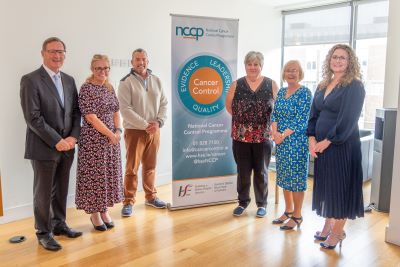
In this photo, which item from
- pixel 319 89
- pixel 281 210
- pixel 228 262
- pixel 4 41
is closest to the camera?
pixel 228 262

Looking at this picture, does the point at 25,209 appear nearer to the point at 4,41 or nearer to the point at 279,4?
the point at 4,41

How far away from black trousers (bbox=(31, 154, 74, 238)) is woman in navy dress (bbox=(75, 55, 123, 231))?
0.42 feet

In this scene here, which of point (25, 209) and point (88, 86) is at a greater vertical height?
point (88, 86)

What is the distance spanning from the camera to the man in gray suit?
8.93 ft

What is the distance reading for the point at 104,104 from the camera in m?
3.06

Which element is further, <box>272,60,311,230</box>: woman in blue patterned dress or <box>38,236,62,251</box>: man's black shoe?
<box>272,60,311,230</box>: woman in blue patterned dress

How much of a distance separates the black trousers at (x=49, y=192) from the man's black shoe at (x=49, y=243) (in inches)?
1.6

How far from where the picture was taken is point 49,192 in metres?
2.86

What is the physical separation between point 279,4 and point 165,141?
307 centimetres

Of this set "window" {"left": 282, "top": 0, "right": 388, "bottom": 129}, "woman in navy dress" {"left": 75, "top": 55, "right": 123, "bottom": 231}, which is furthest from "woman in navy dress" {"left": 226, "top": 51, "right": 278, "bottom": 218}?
"window" {"left": 282, "top": 0, "right": 388, "bottom": 129}

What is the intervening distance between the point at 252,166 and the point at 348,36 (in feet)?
10.4

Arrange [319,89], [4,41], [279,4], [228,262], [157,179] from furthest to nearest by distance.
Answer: [279,4], [157,179], [4,41], [319,89], [228,262]

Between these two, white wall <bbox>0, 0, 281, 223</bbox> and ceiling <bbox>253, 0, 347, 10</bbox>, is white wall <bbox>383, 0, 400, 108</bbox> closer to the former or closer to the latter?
ceiling <bbox>253, 0, 347, 10</bbox>

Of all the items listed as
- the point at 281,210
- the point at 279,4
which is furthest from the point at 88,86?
the point at 279,4
